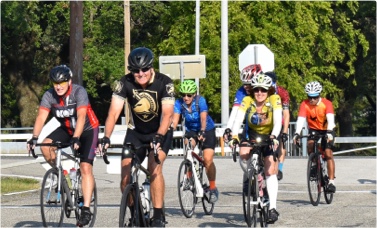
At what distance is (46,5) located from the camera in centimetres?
4947

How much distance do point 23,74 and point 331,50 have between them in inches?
565

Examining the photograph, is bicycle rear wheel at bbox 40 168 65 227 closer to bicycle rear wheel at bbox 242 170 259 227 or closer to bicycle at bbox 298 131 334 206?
bicycle rear wheel at bbox 242 170 259 227

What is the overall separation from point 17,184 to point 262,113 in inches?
388

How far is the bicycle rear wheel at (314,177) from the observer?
16578mm

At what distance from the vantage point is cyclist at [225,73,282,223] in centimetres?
1270

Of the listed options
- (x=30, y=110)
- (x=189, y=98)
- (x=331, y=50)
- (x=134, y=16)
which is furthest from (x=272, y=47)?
(x=189, y=98)

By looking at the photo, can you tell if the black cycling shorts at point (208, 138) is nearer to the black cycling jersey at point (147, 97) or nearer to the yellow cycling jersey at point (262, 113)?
the yellow cycling jersey at point (262, 113)

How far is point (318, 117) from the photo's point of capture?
16.7m

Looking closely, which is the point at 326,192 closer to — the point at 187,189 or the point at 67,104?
the point at 187,189

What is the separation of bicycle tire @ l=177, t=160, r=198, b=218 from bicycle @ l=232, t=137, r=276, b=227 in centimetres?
198

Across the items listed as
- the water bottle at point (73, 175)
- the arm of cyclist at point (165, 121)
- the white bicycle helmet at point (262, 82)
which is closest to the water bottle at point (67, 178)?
the water bottle at point (73, 175)

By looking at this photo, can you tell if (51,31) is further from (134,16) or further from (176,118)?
(176,118)

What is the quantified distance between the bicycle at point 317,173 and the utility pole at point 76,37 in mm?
9412

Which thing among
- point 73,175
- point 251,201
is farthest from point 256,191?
point 73,175
